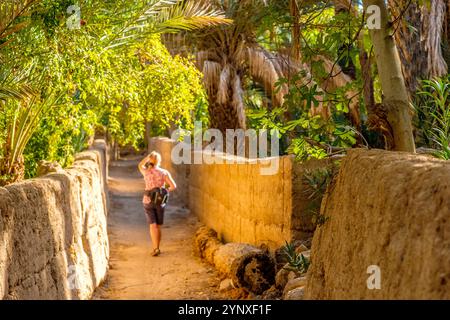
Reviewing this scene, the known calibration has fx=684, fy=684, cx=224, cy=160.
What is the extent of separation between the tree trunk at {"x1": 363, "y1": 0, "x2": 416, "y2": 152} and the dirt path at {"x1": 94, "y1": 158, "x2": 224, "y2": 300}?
4.65 meters

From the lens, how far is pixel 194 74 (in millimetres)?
10305

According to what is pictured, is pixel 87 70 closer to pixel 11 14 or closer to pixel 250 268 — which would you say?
pixel 11 14

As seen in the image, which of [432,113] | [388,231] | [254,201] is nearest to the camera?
[388,231]

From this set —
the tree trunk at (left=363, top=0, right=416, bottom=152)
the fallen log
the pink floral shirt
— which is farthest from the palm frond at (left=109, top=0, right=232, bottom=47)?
the tree trunk at (left=363, top=0, right=416, bottom=152)

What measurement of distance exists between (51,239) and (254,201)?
3.71m

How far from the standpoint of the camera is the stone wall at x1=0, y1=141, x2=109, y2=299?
4.87 metres

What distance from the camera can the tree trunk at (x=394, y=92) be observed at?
4.64 meters

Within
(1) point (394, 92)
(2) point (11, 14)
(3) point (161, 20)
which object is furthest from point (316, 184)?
(3) point (161, 20)

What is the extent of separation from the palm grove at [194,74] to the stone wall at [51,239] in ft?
3.07

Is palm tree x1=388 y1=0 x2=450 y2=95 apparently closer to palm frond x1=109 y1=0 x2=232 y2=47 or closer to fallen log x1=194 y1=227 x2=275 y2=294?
palm frond x1=109 y1=0 x2=232 y2=47

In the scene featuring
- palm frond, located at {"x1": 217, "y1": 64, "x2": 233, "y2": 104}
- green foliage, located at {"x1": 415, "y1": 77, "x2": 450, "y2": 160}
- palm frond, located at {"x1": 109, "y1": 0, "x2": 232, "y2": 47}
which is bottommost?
green foliage, located at {"x1": 415, "y1": 77, "x2": 450, "y2": 160}

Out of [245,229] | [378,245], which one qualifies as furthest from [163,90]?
[378,245]

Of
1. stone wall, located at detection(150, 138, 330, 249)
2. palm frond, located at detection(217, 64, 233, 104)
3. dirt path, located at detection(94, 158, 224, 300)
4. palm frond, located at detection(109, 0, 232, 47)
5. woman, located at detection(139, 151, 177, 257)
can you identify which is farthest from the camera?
palm frond, located at detection(217, 64, 233, 104)

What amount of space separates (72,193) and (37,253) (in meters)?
2.01
